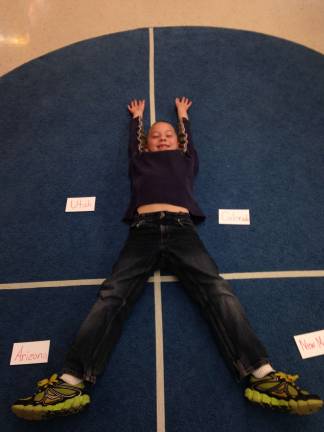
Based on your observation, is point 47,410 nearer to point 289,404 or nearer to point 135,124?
point 289,404

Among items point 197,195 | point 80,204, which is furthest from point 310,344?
point 80,204

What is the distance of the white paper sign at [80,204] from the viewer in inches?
69.1

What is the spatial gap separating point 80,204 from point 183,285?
29.4 inches

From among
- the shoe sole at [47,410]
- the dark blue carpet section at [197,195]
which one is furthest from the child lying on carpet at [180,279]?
the dark blue carpet section at [197,195]

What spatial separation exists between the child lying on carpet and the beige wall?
49.5 inches

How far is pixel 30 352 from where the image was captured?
1420mm

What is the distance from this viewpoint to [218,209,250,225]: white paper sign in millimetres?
1696

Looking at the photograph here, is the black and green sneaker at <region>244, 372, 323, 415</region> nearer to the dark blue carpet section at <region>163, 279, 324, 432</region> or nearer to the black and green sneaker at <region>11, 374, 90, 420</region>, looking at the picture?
the dark blue carpet section at <region>163, 279, 324, 432</region>

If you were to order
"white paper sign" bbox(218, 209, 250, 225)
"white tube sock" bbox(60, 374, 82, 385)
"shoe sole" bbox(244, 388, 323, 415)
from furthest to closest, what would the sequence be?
"white paper sign" bbox(218, 209, 250, 225) < "white tube sock" bbox(60, 374, 82, 385) < "shoe sole" bbox(244, 388, 323, 415)

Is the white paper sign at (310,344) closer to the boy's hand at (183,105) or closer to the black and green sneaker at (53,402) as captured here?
the black and green sneaker at (53,402)

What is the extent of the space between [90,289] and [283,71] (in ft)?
6.33

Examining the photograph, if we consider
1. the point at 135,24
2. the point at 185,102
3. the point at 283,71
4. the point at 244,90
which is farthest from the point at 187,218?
the point at 135,24

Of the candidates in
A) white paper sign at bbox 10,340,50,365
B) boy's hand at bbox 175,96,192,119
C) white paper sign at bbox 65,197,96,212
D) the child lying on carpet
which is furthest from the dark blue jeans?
boy's hand at bbox 175,96,192,119

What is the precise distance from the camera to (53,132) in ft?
6.54
